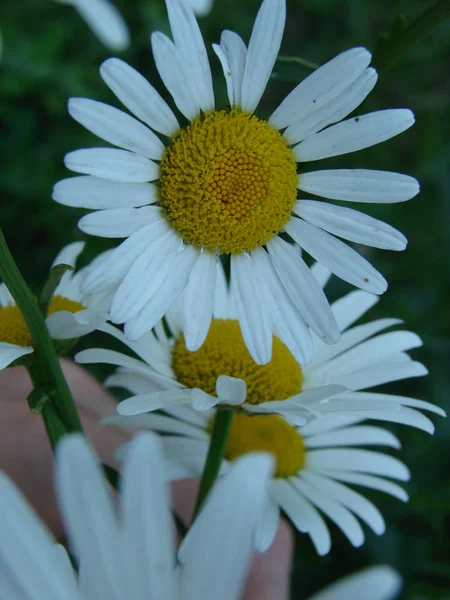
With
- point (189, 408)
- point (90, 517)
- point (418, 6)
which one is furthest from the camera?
point (418, 6)

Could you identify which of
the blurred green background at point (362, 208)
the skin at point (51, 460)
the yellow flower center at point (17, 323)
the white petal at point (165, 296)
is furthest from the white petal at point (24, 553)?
the blurred green background at point (362, 208)

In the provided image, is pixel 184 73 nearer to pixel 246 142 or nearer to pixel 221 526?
pixel 246 142

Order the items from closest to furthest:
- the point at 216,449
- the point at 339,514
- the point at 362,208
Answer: the point at 216,449
the point at 339,514
the point at 362,208

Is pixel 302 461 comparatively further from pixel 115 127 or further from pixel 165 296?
pixel 115 127

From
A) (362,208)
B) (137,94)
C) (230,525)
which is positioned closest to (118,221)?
(137,94)

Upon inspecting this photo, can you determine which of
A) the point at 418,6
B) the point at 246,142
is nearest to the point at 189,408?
the point at 246,142

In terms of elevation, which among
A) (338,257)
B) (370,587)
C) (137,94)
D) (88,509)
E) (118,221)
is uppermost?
(137,94)
